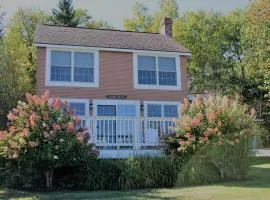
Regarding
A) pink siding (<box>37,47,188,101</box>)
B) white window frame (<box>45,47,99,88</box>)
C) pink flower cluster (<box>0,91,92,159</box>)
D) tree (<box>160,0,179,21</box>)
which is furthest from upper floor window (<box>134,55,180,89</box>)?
tree (<box>160,0,179,21</box>)

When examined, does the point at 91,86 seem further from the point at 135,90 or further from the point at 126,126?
the point at 126,126

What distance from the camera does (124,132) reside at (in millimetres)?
15836

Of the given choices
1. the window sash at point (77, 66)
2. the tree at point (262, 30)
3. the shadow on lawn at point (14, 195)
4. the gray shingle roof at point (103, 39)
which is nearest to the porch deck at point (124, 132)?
the shadow on lawn at point (14, 195)

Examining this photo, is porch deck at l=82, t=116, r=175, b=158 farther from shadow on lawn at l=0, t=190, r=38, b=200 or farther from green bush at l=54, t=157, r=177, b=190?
shadow on lawn at l=0, t=190, r=38, b=200

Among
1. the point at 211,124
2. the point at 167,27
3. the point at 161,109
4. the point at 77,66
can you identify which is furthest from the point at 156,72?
the point at 211,124

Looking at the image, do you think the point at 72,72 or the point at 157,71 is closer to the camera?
the point at 72,72

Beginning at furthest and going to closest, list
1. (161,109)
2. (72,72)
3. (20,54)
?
(20,54)
(161,109)
(72,72)

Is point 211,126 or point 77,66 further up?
point 77,66

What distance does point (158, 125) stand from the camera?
52.2 feet

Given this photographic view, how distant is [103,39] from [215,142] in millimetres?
12958

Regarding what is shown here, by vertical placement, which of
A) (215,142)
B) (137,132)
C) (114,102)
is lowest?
(215,142)

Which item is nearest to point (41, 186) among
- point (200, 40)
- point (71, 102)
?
point (71, 102)

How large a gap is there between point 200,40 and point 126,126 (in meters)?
30.8

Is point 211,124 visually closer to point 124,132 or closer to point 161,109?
point 124,132
